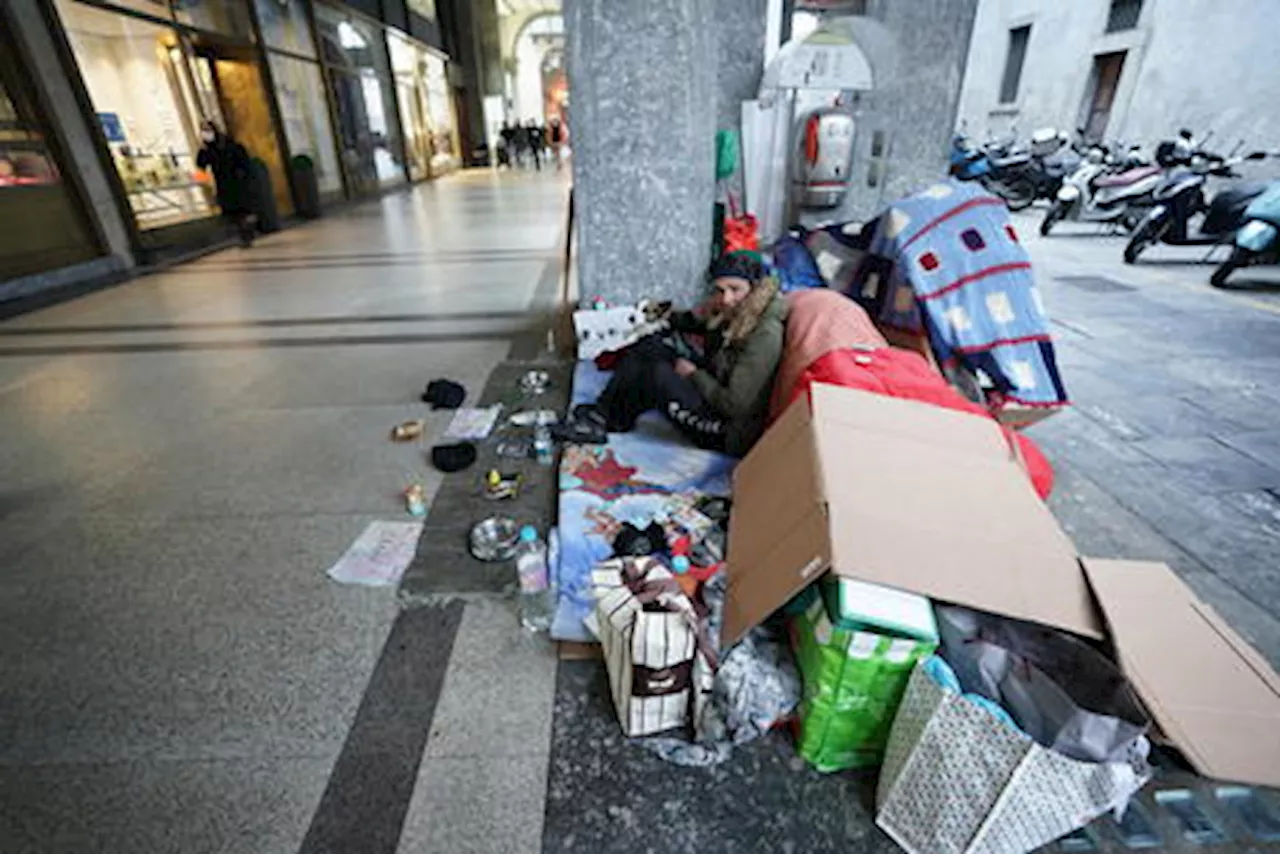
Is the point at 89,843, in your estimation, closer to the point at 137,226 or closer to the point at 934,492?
the point at 934,492

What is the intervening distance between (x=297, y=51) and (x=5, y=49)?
5.24 meters

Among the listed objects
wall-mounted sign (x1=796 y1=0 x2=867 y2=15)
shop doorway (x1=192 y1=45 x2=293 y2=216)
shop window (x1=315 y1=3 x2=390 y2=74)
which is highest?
shop window (x1=315 y1=3 x2=390 y2=74)

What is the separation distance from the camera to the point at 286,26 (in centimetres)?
920

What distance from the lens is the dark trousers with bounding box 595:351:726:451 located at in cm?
247

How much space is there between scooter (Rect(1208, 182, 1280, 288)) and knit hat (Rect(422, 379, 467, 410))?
19.3 feet

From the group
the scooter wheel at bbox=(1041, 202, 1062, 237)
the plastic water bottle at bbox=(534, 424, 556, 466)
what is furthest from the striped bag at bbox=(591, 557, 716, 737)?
the scooter wheel at bbox=(1041, 202, 1062, 237)

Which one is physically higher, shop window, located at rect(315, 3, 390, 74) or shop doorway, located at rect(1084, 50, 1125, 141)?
shop window, located at rect(315, 3, 390, 74)

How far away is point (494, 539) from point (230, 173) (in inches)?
302

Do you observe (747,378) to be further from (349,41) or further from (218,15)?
(349,41)

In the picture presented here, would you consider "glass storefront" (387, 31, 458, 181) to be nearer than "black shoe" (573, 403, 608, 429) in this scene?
No

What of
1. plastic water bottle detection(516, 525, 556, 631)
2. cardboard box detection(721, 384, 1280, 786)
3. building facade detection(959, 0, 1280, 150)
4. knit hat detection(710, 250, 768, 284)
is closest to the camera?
cardboard box detection(721, 384, 1280, 786)

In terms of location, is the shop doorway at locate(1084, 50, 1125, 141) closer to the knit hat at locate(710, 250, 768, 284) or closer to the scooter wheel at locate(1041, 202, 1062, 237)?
the scooter wheel at locate(1041, 202, 1062, 237)

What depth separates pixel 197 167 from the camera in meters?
7.25

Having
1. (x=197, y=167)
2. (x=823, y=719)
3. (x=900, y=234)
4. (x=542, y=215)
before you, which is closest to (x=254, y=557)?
(x=823, y=719)
